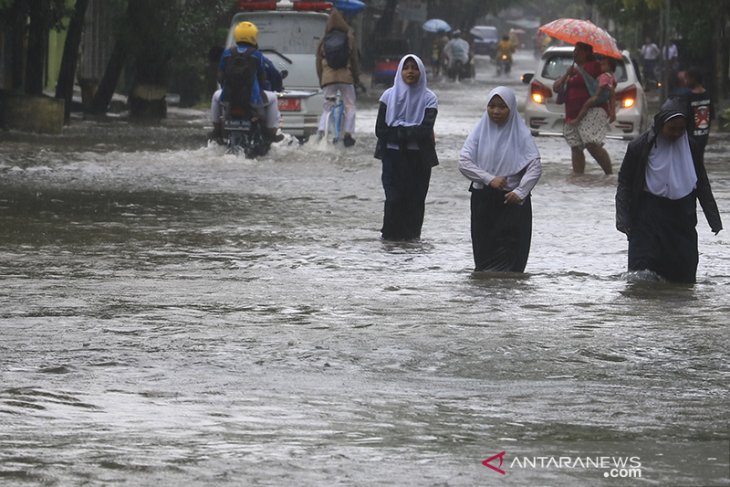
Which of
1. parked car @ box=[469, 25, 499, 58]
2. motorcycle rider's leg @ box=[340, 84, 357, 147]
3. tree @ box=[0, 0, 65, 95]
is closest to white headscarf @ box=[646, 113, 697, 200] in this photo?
motorcycle rider's leg @ box=[340, 84, 357, 147]

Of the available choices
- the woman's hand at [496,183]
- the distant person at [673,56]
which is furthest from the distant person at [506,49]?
the woman's hand at [496,183]

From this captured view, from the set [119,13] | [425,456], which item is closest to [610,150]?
[119,13]

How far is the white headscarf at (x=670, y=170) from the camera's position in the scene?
1105 centimetres

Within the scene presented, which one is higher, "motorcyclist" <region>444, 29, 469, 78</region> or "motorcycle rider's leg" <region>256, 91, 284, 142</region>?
"motorcycle rider's leg" <region>256, 91, 284, 142</region>

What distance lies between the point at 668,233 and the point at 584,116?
30.0 feet

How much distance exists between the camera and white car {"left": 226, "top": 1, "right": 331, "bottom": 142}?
2430 cm

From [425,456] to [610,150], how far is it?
19.0 m

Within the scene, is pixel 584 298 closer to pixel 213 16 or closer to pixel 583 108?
pixel 583 108

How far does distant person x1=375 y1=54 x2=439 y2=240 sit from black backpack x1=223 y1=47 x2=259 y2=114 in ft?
22.9

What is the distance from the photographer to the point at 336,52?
2334 cm

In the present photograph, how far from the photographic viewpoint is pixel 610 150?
24766 mm

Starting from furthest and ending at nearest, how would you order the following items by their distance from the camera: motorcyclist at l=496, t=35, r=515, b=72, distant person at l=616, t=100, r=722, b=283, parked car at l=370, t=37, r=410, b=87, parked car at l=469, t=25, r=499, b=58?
1. parked car at l=469, t=25, r=499, b=58
2. motorcyclist at l=496, t=35, r=515, b=72
3. parked car at l=370, t=37, r=410, b=87
4. distant person at l=616, t=100, r=722, b=283

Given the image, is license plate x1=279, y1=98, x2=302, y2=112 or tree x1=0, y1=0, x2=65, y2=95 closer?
license plate x1=279, y1=98, x2=302, y2=112

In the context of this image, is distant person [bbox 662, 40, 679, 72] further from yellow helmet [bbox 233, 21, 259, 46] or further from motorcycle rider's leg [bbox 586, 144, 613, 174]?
yellow helmet [bbox 233, 21, 259, 46]
